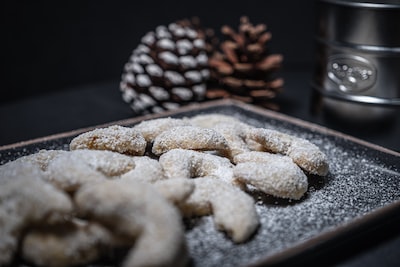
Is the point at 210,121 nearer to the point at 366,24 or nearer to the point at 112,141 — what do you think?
the point at 112,141

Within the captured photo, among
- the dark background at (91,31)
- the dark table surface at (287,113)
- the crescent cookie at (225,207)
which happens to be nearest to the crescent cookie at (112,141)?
the crescent cookie at (225,207)

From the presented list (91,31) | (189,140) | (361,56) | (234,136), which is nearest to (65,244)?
(189,140)

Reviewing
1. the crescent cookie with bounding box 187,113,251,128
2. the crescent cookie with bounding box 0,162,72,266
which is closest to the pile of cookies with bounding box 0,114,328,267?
the crescent cookie with bounding box 0,162,72,266

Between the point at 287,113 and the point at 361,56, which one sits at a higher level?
the point at 361,56

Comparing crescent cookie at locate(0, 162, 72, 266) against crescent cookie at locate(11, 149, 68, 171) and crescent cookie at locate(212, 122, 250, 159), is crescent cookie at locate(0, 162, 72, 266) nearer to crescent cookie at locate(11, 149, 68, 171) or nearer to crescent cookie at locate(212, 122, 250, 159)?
crescent cookie at locate(11, 149, 68, 171)

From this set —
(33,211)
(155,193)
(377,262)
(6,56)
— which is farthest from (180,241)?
(6,56)

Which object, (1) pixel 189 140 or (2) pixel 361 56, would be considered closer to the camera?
(1) pixel 189 140

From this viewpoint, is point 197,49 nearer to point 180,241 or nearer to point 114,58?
point 114,58
